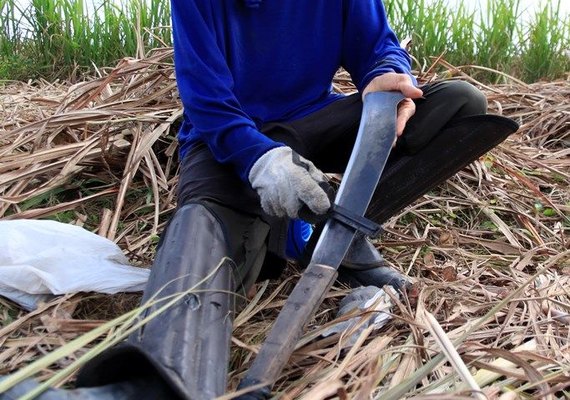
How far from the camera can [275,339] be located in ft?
4.26

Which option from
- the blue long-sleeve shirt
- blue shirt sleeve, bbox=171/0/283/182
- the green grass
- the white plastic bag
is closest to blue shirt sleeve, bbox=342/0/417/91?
the blue long-sleeve shirt

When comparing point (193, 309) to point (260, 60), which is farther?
point (260, 60)

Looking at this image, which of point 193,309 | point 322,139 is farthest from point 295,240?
point 193,309

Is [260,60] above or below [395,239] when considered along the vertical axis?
above

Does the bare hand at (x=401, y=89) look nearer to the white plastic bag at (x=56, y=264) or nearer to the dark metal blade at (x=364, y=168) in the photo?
the dark metal blade at (x=364, y=168)

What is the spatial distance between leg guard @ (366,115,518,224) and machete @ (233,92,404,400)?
0.17 m

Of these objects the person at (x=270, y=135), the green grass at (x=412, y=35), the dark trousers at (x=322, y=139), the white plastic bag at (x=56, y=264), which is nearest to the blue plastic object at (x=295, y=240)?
the person at (x=270, y=135)

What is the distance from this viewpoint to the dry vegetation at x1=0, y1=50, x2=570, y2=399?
140cm

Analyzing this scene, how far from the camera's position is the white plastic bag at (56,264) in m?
1.76

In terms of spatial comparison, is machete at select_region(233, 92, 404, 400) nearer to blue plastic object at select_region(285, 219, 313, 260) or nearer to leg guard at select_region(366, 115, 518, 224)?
leg guard at select_region(366, 115, 518, 224)

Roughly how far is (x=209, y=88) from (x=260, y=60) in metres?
0.26

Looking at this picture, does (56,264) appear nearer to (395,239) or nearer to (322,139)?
(322,139)

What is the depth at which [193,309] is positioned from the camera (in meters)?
1.36

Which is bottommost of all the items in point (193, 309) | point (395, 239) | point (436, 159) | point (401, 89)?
point (395, 239)
